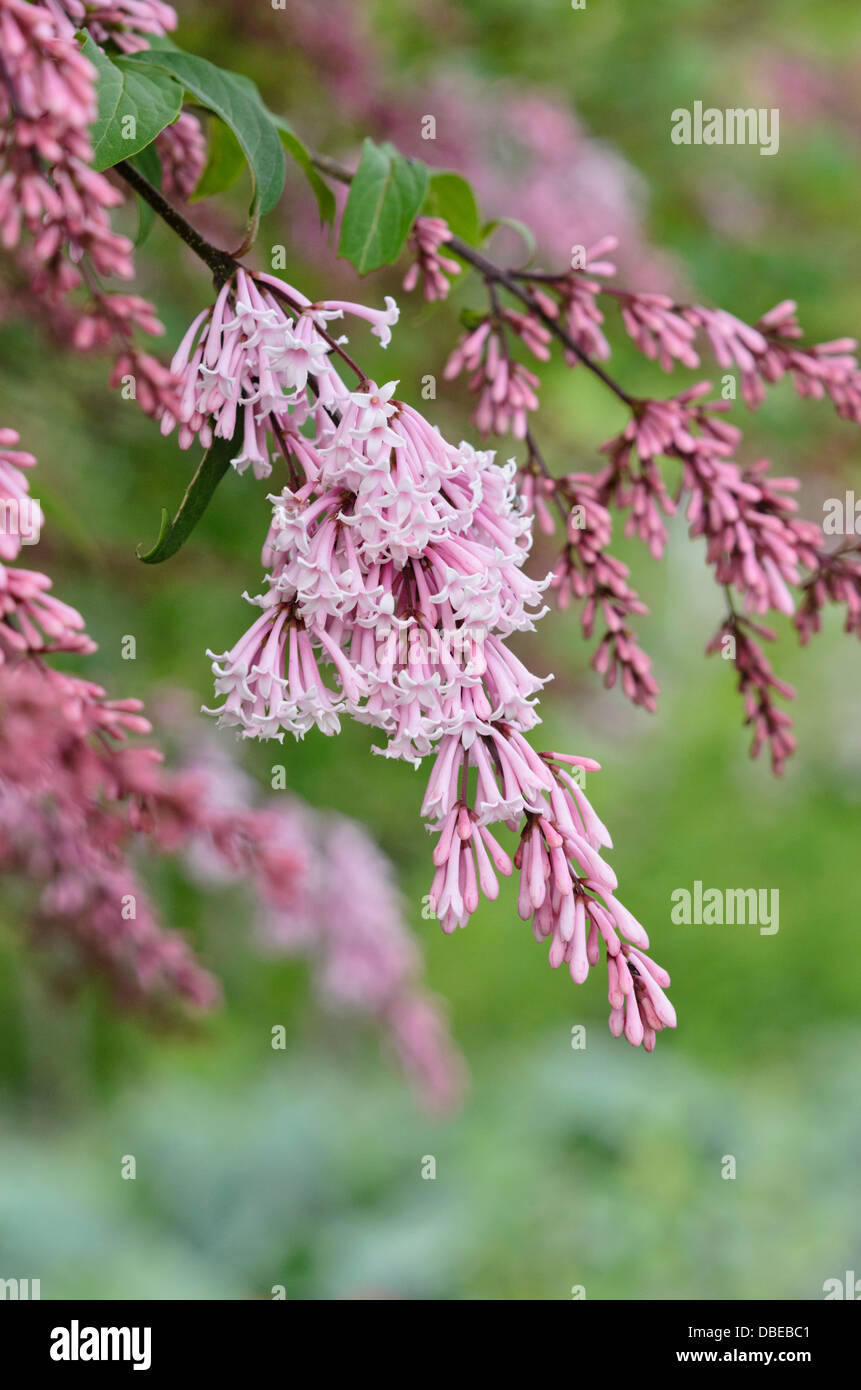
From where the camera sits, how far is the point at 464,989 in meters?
8.34

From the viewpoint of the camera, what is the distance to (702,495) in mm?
1597

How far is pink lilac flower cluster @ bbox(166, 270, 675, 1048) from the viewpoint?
1.13 metres

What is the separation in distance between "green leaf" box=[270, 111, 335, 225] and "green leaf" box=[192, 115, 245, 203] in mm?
68

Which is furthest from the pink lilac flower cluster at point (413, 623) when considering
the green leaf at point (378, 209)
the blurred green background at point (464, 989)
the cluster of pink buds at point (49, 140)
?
the blurred green background at point (464, 989)

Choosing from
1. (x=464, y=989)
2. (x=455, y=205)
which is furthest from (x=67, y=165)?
(x=464, y=989)

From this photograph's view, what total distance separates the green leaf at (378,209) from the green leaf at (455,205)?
26 cm

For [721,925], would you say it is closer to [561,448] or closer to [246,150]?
[561,448]

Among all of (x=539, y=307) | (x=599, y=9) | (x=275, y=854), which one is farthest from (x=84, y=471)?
(x=275, y=854)

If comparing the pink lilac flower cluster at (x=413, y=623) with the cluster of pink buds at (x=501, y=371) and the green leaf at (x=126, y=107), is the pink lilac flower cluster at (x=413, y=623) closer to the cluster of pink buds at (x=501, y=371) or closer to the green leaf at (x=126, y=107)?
the green leaf at (x=126, y=107)

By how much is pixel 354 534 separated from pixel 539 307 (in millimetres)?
683

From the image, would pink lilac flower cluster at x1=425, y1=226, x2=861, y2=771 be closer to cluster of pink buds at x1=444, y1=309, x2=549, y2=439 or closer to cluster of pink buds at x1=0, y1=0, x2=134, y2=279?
cluster of pink buds at x1=444, y1=309, x2=549, y2=439

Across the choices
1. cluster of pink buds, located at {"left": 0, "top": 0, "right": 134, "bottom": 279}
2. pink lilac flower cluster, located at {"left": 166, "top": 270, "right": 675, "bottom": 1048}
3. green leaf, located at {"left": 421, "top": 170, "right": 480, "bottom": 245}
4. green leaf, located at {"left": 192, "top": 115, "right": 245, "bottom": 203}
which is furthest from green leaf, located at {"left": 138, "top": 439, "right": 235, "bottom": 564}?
green leaf, located at {"left": 421, "top": 170, "right": 480, "bottom": 245}

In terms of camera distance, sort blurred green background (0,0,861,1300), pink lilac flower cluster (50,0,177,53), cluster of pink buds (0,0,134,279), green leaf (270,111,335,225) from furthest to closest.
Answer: blurred green background (0,0,861,1300)
green leaf (270,111,335,225)
pink lilac flower cluster (50,0,177,53)
cluster of pink buds (0,0,134,279)

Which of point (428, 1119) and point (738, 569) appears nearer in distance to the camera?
point (738, 569)
